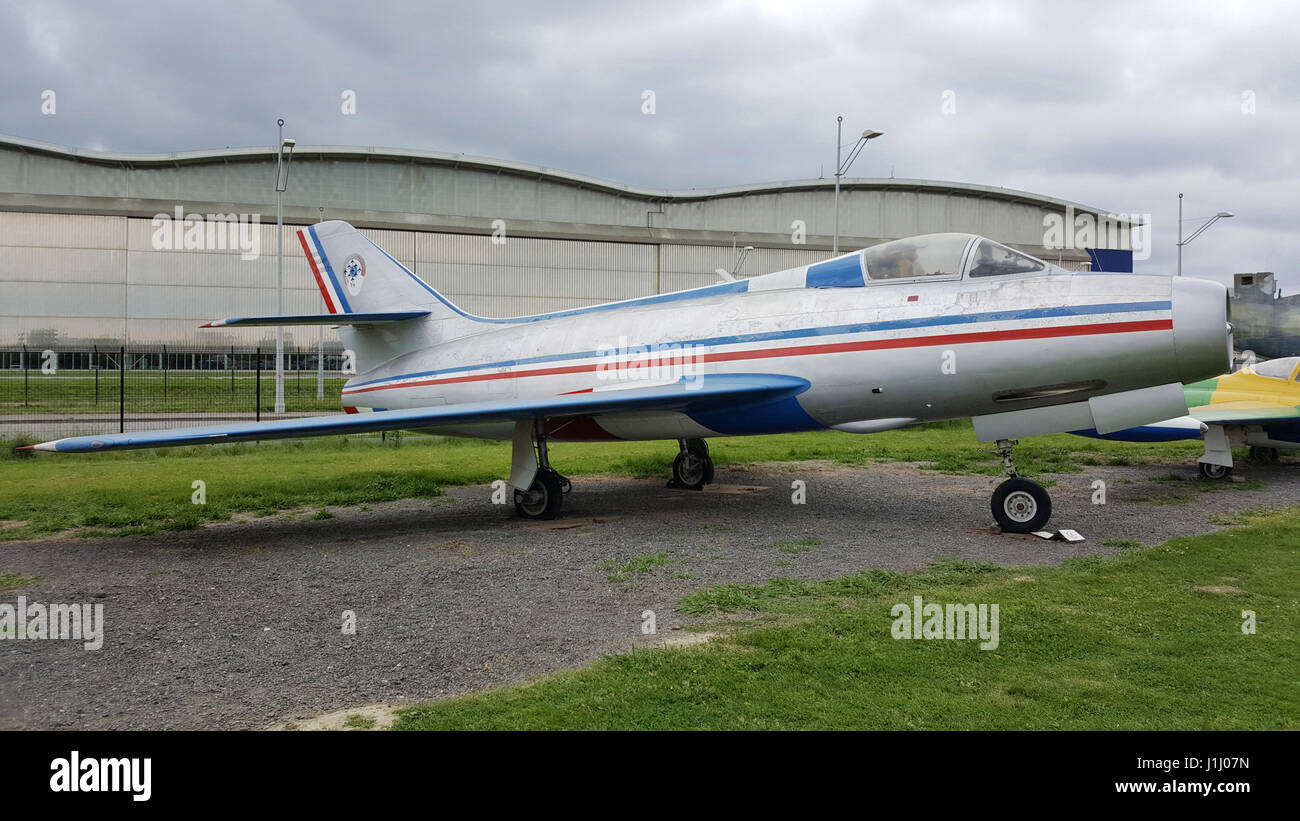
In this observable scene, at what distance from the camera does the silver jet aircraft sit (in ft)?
28.3

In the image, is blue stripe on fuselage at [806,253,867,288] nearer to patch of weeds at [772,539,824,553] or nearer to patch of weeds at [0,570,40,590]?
patch of weeds at [772,539,824,553]

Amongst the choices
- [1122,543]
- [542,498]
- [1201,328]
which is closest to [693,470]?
[542,498]

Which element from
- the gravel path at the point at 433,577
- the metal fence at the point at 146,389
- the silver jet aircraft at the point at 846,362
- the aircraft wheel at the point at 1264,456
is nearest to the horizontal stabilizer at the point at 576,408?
the silver jet aircraft at the point at 846,362

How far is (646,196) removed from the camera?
5503 centimetres

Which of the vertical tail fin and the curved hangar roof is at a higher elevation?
the curved hangar roof

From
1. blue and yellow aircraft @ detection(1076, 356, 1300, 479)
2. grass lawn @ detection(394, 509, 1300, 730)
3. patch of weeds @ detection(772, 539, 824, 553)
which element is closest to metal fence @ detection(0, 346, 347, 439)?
patch of weeds @ detection(772, 539, 824, 553)

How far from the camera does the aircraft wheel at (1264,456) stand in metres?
16.3

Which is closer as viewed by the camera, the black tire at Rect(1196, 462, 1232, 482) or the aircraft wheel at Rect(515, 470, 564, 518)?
the aircraft wheel at Rect(515, 470, 564, 518)

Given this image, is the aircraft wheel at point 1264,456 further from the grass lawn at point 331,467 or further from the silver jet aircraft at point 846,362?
the silver jet aircraft at point 846,362

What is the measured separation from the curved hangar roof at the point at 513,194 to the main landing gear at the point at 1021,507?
109 feet

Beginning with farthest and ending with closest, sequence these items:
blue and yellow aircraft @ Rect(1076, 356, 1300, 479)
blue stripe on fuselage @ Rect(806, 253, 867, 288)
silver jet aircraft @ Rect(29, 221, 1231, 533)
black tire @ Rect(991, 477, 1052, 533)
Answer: blue and yellow aircraft @ Rect(1076, 356, 1300, 479)
blue stripe on fuselage @ Rect(806, 253, 867, 288)
black tire @ Rect(991, 477, 1052, 533)
silver jet aircraft @ Rect(29, 221, 1231, 533)

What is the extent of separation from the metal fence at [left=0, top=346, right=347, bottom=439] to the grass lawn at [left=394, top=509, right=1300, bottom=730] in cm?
2006

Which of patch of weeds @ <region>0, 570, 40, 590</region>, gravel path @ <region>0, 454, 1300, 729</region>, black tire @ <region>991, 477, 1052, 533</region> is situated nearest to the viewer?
gravel path @ <region>0, 454, 1300, 729</region>

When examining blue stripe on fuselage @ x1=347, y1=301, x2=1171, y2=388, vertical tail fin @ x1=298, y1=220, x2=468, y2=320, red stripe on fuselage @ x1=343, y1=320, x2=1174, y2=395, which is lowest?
red stripe on fuselage @ x1=343, y1=320, x2=1174, y2=395
